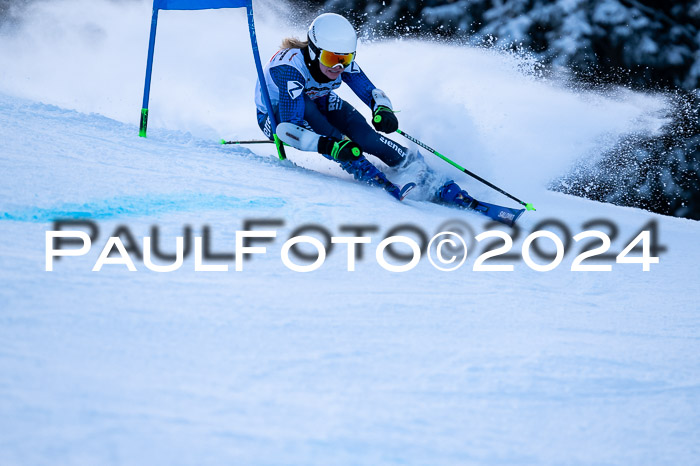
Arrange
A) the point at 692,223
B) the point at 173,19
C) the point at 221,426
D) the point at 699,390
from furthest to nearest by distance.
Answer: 1. the point at 173,19
2. the point at 692,223
3. the point at 699,390
4. the point at 221,426

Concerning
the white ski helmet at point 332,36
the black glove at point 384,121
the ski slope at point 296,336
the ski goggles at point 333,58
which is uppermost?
the white ski helmet at point 332,36

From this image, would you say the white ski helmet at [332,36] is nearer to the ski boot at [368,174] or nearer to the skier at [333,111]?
the skier at [333,111]

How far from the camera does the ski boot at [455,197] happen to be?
3.61m

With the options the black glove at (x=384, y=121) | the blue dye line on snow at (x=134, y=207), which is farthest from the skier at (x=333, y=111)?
the blue dye line on snow at (x=134, y=207)

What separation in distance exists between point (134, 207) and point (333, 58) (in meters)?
1.58

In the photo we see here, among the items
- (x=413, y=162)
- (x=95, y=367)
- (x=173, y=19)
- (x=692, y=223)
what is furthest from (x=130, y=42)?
(x=95, y=367)

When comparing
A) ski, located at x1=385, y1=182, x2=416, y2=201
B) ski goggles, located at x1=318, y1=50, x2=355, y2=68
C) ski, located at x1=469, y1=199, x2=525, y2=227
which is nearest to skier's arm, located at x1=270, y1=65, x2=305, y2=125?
ski goggles, located at x1=318, y1=50, x2=355, y2=68

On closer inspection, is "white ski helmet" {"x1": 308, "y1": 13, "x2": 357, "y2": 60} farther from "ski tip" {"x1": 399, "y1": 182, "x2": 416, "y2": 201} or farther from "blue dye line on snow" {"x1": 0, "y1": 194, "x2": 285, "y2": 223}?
"blue dye line on snow" {"x1": 0, "y1": 194, "x2": 285, "y2": 223}

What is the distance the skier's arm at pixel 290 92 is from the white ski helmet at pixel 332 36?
19 centimetres

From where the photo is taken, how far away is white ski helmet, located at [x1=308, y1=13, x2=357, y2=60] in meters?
3.66

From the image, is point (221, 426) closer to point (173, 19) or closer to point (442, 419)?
point (442, 419)

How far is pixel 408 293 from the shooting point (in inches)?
85.4

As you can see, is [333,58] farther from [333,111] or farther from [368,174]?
[368,174]

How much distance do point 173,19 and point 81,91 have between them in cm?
212
